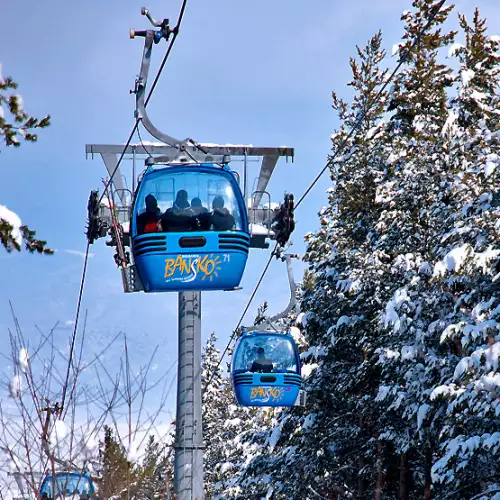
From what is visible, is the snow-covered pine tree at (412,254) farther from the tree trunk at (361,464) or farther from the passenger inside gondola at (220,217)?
the passenger inside gondola at (220,217)

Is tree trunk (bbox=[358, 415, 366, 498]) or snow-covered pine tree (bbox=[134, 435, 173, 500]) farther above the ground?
tree trunk (bbox=[358, 415, 366, 498])

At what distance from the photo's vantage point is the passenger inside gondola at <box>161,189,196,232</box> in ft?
30.4

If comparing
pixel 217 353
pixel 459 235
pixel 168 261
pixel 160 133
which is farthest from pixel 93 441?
pixel 217 353

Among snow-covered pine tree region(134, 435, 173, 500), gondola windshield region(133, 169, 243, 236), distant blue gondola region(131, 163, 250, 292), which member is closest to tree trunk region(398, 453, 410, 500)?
distant blue gondola region(131, 163, 250, 292)

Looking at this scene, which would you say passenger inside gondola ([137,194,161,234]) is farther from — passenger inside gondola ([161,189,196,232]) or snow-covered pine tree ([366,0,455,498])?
snow-covered pine tree ([366,0,455,498])

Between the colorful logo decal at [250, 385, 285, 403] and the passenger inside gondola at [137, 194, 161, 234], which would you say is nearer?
the passenger inside gondola at [137, 194, 161, 234]

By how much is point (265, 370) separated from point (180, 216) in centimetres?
895

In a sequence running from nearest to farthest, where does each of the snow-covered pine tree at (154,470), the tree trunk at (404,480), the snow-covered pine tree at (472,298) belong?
the snow-covered pine tree at (154,470)
the snow-covered pine tree at (472,298)
the tree trunk at (404,480)

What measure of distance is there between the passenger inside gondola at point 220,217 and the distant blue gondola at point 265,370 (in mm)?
8675

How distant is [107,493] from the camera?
5.40 meters

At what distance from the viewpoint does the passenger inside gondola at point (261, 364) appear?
17672 millimetres

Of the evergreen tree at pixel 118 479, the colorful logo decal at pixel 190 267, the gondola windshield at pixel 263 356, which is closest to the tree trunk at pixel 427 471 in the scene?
the gondola windshield at pixel 263 356

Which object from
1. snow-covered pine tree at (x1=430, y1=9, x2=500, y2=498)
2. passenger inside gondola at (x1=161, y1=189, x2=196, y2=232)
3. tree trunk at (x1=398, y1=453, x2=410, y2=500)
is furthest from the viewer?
tree trunk at (x1=398, y1=453, x2=410, y2=500)

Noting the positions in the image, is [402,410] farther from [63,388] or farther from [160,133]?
[63,388]
